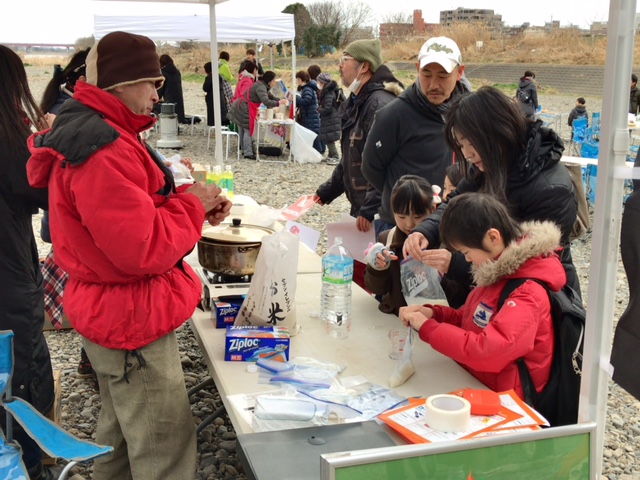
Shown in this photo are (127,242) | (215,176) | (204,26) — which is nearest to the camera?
(127,242)

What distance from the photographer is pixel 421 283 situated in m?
2.53

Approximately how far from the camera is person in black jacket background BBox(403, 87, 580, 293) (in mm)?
2234

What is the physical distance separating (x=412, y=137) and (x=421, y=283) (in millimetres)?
1153

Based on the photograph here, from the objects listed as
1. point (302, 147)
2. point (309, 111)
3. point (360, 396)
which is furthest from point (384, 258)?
point (309, 111)

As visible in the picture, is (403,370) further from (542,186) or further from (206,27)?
(206,27)

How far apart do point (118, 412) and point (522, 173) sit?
155 centimetres

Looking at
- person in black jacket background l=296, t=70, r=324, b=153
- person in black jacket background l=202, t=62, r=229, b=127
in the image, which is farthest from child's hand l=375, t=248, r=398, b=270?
person in black jacket background l=202, t=62, r=229, b=127

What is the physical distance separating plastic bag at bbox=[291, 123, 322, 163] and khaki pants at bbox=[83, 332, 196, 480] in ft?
32.3

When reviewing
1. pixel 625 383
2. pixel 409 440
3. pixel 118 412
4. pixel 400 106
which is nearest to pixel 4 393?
pixel 118 412

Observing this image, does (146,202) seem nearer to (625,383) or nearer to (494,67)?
(625,383)

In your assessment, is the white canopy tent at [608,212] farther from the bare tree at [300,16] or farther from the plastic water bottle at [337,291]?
the bare tree at [300,16]

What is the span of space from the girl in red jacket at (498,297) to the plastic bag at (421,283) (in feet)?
1.47

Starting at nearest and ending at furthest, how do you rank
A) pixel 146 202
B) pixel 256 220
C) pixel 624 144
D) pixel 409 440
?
1. pixel 624 144
2. pixel 409 440
3. pixel 146 202
4. pixel 256 220

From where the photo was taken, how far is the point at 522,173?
2264mm
